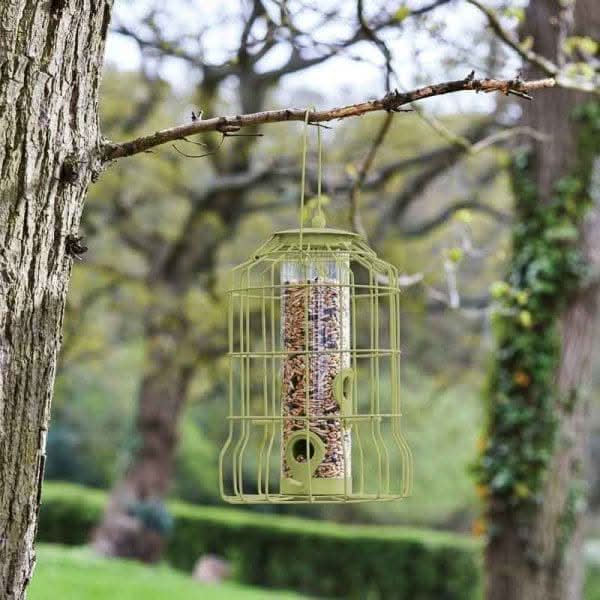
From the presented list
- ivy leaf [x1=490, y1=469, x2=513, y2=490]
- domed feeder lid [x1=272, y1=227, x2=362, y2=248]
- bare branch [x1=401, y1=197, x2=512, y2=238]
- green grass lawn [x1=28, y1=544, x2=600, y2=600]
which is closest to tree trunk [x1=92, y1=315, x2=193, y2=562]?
green grass lawn [x1=28, y1=544, x2=600, y2=600]

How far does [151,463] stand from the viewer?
1156cm

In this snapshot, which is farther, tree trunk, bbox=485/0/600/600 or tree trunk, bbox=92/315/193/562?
tree trunk, bbox=92/315/193/562

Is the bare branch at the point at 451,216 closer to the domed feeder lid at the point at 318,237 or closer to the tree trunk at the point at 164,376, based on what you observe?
the tree trunk at the point at 164,376

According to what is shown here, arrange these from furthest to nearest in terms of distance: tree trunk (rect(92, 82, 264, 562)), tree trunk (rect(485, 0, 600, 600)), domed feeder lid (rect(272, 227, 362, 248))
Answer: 1. tree trunk (rect(92, 82, 264, 562))
2. tree trunk (rect(485, 0, 600, 600))
3. domed feeder lid (rect(272, 227, 362, 248))

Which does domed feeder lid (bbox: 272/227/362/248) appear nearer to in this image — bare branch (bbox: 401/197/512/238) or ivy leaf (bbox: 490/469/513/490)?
ivy leaf (bbox: 490/469/513/490)

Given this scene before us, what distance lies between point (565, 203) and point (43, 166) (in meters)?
4.36

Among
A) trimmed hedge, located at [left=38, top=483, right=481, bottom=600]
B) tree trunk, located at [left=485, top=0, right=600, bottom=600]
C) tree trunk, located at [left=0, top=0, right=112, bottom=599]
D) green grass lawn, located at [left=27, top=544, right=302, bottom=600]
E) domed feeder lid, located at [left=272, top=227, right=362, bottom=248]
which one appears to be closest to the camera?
tree trunk, located at [left=0, top=0, right=112, bottom=599]

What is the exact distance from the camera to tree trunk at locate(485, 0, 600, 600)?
19.3 feet

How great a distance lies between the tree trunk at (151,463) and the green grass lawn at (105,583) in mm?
1186

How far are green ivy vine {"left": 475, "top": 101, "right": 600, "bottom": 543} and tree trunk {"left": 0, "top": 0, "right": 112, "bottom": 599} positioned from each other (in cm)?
403

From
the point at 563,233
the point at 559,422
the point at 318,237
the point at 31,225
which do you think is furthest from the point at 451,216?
the point at 31,225

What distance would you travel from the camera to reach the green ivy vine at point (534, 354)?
5.94 m

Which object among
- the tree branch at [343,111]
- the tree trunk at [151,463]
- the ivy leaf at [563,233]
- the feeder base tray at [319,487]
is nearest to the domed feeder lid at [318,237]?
the tree branch at [343,111]

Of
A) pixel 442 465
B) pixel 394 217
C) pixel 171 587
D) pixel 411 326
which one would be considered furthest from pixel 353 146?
pixel 442 465
